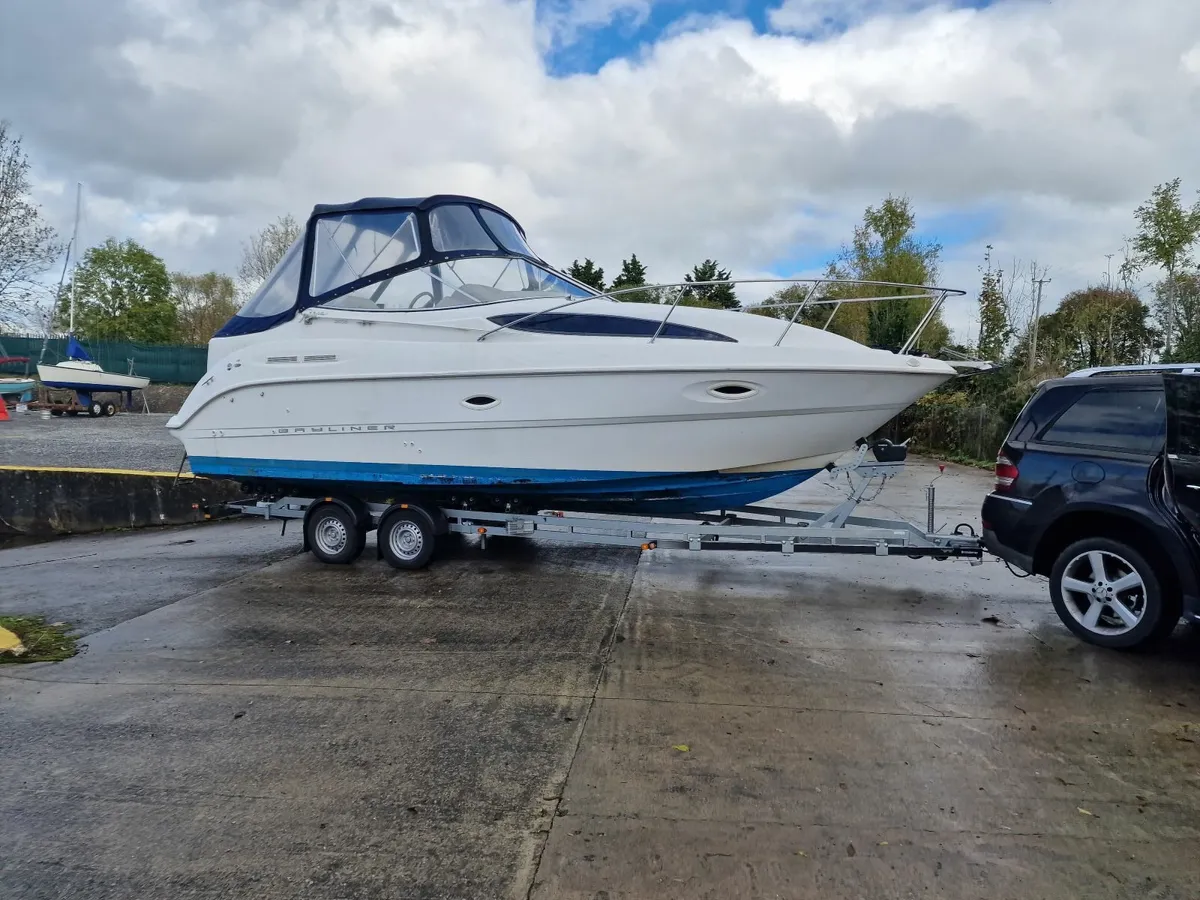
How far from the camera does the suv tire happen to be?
4188 millimetres

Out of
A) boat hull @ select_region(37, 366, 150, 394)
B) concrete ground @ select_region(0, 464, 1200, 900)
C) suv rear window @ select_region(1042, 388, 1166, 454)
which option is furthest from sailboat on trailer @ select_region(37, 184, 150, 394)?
suv rear window @ select_region(1042, 388, 1166, 454)

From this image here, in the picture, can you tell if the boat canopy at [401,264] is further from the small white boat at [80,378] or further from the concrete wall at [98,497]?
the small white boat at [80,378]

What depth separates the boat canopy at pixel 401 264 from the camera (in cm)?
656

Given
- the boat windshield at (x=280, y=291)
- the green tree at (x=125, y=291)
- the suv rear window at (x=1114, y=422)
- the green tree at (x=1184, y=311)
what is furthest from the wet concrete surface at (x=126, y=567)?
the green tree at (x=125, y=291)

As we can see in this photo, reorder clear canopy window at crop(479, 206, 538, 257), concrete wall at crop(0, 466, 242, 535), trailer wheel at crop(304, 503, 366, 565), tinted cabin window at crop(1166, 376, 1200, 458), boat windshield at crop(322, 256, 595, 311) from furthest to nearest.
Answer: concrete wall at crop(0, 466, 242, 535) → clear canopy window at crop(479, 206, 538, 257) → trailer wheel at crop(304, 503, 366, 565) → boat windshield at crop(322, 256, 595, 311) → tinted cabin window at crop(1166, 376, 1200, 458)

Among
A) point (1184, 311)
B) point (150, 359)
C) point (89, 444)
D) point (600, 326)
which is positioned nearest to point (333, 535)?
point (600, 326)

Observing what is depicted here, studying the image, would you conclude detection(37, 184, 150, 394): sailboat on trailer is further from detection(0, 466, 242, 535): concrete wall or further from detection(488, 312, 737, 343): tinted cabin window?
detection(488, 312, 737, 343): tinted cabin window

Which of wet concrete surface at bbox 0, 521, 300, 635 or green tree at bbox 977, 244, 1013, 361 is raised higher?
green tree at bbox 977, 244, 1013, 361

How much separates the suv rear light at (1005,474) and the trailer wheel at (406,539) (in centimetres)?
448

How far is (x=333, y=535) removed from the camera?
276 inches

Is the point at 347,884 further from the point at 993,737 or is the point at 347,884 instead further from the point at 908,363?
the point at 908,363

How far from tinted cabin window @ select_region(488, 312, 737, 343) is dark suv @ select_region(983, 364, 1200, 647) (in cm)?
219

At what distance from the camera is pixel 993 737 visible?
347 centimetres

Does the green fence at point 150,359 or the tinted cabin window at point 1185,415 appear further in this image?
the green fence at point 150,359
